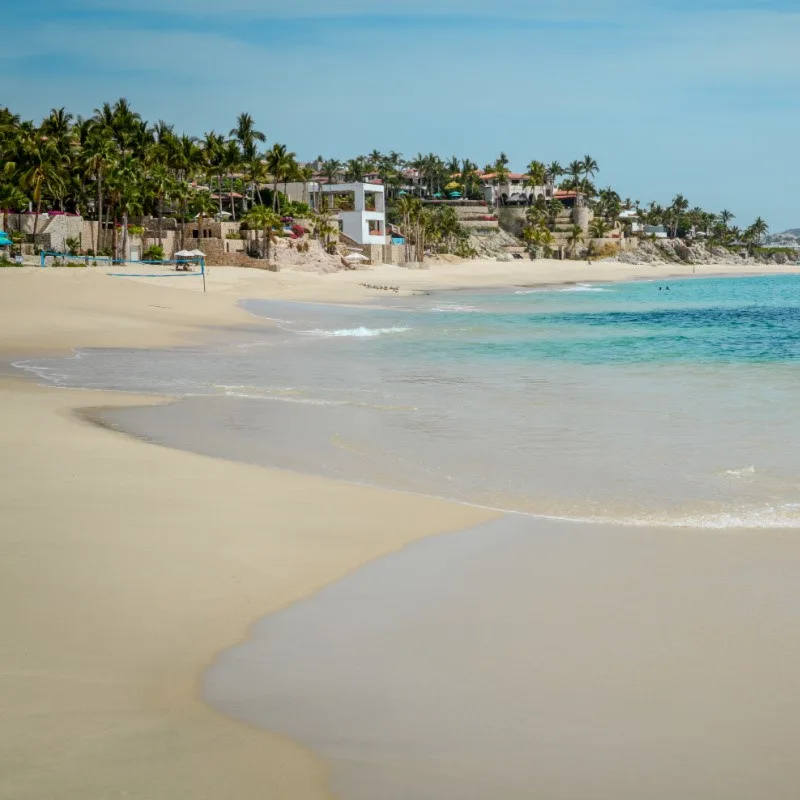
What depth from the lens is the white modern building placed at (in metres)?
85.9

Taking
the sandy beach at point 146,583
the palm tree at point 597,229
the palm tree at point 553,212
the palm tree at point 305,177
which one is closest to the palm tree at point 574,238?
the palm tree at point 553,212

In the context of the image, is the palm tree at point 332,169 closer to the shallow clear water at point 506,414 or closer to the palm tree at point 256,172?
the palm tree at point 256,172

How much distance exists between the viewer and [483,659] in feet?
16.5

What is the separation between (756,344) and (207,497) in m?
24.9

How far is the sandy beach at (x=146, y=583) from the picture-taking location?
3.88 metres

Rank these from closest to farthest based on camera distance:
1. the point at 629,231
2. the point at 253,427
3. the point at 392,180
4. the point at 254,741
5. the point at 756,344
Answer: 1. the point at 254,741
2. the point at 253,427
3. the point at 756,344
4. the point at 392,180
5. the point at 629,231

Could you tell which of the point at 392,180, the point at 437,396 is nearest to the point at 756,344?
the point at 437,396

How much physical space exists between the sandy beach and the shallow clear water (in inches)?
39.7

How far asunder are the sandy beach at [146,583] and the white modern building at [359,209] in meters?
74.0

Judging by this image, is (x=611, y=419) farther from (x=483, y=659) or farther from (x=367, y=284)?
(x=367, y=284)

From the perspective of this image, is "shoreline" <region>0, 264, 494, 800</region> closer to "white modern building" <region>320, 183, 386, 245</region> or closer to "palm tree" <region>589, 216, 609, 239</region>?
"white modern building" <region>320, 183, 386, 245</region>

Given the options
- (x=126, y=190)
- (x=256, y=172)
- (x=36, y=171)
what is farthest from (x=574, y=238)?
(x=36, y=171)

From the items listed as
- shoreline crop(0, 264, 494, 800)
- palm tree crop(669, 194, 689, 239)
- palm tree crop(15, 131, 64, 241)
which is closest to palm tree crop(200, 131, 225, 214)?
palm tree crop(15, 131, 64, 241)

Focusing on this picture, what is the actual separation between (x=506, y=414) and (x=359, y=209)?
7544cm
